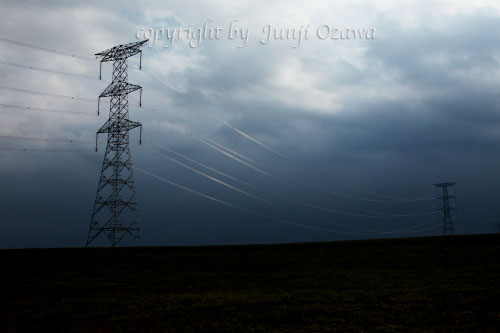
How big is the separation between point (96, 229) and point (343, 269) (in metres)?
26.7

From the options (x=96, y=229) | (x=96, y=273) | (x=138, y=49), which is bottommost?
(x=96, y=273)

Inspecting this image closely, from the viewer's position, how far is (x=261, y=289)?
20.3 metres

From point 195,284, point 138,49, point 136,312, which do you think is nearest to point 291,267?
point 195,284

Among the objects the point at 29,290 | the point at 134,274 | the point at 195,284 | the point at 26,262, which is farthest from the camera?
the point at 26,262

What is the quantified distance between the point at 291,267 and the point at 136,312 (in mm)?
16978

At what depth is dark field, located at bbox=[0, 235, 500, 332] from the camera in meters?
13.6

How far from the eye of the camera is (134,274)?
27.7m

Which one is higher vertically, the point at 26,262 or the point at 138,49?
the point at 138,49

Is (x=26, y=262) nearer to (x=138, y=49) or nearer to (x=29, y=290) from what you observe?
(x=29, y=290)

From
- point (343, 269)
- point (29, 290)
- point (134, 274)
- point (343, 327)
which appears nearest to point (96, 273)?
point (134, 274)

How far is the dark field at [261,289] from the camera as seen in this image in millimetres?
13555

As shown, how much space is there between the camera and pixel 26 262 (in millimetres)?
33156

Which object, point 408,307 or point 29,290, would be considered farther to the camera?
point 29,290

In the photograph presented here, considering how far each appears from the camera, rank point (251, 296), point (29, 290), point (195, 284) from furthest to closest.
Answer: point (195, 284)
point (29, 290)
point (251, 296)
